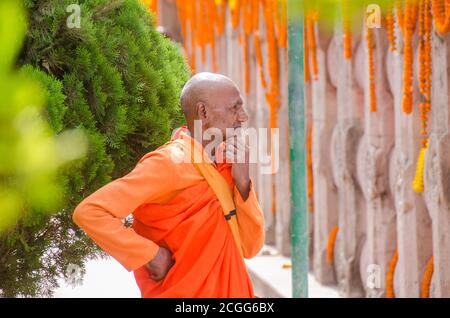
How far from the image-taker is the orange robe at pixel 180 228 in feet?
8.77

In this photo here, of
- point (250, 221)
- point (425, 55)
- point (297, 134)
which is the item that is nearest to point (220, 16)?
point (425, 55)

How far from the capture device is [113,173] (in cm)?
340

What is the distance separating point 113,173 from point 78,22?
2.03ft

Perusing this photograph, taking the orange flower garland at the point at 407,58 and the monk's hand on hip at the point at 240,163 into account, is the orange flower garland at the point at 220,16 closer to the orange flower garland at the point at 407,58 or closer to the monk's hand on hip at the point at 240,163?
the orange flower garland at the point at 407,58

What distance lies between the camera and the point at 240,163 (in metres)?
2.73

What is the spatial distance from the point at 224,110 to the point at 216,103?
0.11 feet

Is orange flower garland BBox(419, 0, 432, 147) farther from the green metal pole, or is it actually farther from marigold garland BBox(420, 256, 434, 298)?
the green metal pole

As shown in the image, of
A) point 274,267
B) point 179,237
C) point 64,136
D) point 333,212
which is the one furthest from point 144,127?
point 274,267

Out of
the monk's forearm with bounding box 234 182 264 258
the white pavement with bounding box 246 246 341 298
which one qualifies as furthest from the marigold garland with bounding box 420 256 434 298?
the monk's forearm with bounding box 234 182 264 258

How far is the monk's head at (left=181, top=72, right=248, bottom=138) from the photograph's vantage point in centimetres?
281

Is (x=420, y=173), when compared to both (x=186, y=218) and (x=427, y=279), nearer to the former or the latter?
(x=427, y=279)

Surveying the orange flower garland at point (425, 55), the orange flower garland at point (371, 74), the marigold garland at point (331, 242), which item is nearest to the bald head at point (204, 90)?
the orange flower garland at point (425, 55)

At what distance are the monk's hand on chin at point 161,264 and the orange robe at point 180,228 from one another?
0.02 metres
